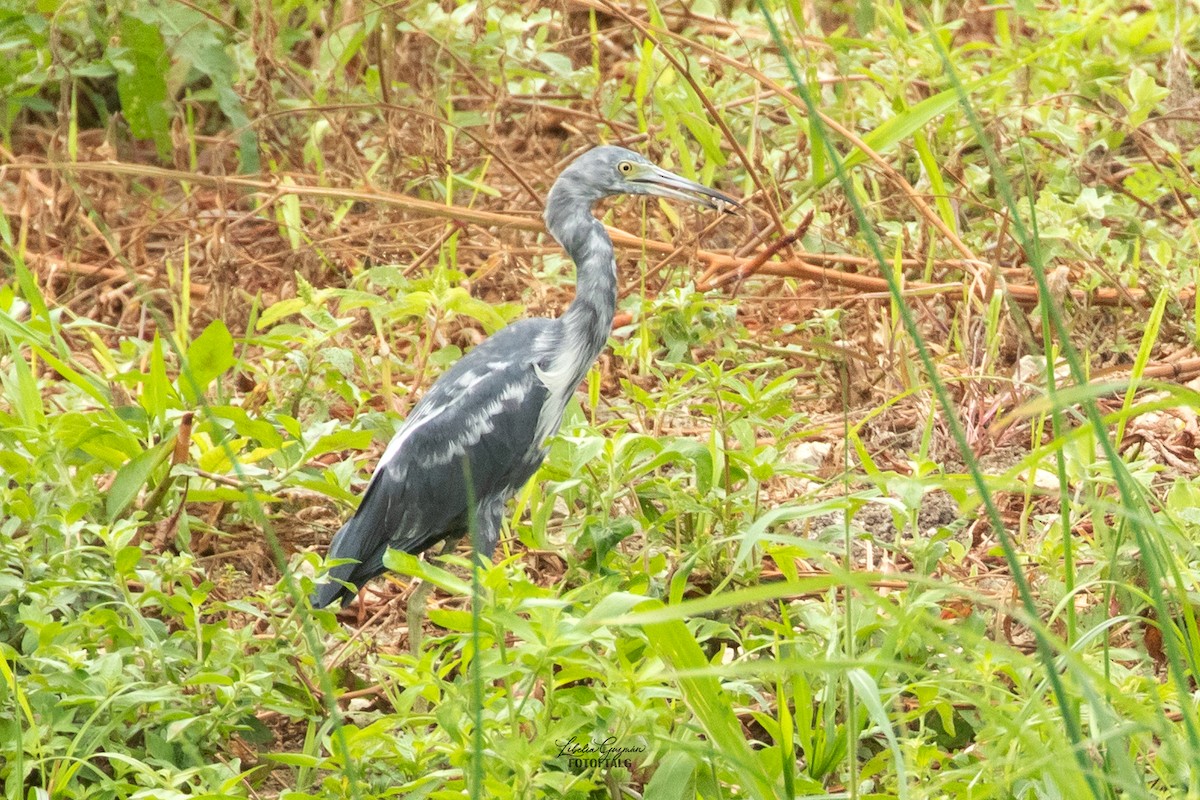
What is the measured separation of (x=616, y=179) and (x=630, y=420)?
2.15 ft

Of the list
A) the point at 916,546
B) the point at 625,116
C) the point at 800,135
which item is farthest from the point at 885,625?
the point at 625,116

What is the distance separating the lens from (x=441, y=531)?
347 cm

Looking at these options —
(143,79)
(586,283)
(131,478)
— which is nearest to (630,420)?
(586,283)

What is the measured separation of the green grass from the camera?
2.24m

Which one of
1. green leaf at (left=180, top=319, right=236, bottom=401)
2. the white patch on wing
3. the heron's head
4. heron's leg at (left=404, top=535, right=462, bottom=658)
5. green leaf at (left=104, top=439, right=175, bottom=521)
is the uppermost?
the heron's head

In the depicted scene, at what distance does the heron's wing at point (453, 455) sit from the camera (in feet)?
11.0

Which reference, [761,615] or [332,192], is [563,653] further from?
[332,192]

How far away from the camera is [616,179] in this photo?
372 cm

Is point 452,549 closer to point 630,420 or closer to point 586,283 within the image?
point 630,420

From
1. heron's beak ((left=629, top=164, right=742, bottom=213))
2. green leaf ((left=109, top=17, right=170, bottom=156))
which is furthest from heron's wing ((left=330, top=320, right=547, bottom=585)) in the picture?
green leaf ((left=109, top=17, right=170, bottom=156))

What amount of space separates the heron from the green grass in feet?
0.43

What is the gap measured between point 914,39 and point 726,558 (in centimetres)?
246

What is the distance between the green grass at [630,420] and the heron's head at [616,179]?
0.26m

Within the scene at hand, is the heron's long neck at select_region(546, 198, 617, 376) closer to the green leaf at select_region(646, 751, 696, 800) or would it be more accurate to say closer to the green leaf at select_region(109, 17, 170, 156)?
the green leaf at select_region(646, 751, 696, 800)
